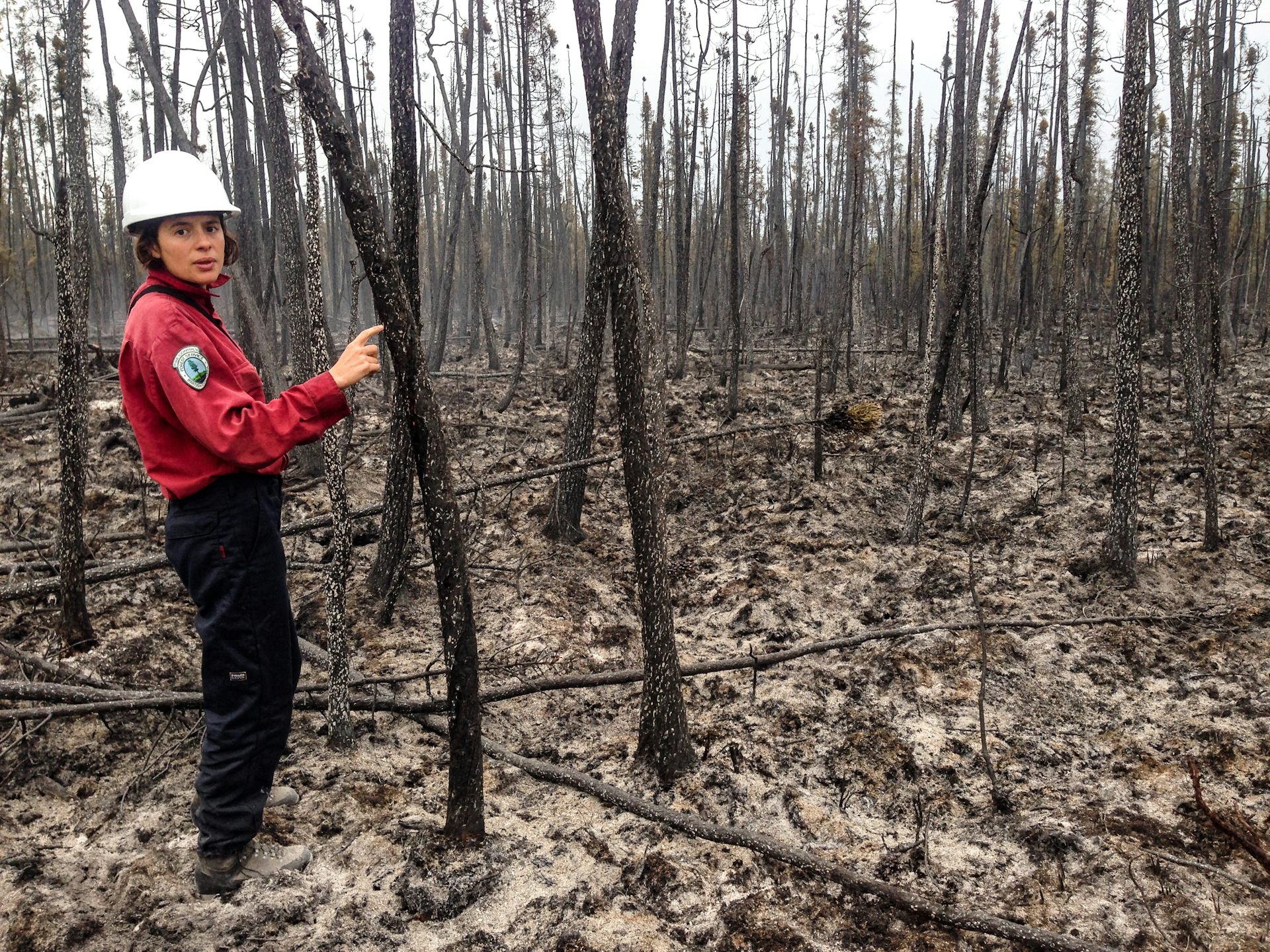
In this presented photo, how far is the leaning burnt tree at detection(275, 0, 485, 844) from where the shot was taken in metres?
2.04

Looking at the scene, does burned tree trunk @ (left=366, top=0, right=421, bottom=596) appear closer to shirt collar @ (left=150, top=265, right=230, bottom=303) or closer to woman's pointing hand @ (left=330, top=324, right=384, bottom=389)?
shirt collar @ (left=150, top=265, right=230, bottom=303)

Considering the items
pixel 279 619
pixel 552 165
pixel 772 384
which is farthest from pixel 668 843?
Answer: pixel 552 165

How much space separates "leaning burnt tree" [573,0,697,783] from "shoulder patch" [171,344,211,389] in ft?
3.70

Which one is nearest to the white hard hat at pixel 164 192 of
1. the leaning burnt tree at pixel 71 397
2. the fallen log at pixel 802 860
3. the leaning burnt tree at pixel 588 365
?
the leaning burnt tree at pixel 71 397

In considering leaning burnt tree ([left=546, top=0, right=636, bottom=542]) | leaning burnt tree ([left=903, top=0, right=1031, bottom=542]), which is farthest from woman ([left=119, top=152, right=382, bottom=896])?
leaning burnt tree ([left=903, top=0, right=1031, bottom=542])

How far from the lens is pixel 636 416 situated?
2646mm

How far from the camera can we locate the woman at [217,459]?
6.24 feet

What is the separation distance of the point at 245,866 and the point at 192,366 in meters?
1.40

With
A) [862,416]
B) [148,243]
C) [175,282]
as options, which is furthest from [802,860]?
[862,416]

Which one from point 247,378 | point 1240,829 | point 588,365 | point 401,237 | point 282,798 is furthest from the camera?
point 588,365

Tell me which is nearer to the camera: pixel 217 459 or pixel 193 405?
pixel 193 405

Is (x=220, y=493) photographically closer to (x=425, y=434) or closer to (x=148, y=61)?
(x=425, y=434)

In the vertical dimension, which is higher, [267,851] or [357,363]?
[357,363]

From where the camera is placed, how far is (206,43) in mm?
9836
